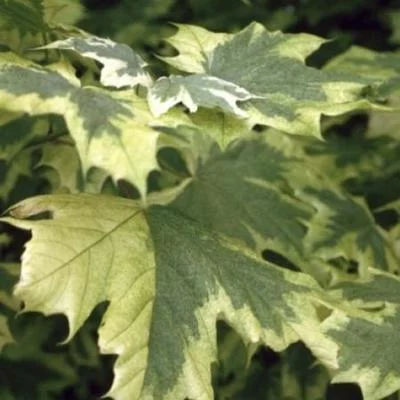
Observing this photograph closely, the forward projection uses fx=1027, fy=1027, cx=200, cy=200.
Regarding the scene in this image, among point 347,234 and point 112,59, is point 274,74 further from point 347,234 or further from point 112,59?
point 347,234

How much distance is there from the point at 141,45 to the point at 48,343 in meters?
0.56

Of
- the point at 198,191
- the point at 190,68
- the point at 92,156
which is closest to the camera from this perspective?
the point at 92,156

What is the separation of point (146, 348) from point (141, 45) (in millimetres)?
881

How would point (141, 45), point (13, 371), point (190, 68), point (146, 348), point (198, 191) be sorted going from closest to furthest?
point (146, 348), point (190, 68), point (198, 191), point (13, 371), point (141, 45)

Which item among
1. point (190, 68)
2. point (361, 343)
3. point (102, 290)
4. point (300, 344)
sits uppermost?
point (190, 68)

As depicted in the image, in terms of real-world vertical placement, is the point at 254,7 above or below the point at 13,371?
above

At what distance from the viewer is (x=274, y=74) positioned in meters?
1.02

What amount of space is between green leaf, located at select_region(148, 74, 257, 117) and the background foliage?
0.09ft

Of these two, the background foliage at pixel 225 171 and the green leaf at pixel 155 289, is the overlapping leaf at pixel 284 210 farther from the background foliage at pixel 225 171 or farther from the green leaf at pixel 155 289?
the green leaf at pixel 155 289

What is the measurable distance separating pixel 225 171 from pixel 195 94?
1.30 feet

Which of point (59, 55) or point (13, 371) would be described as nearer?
point (59, 55)

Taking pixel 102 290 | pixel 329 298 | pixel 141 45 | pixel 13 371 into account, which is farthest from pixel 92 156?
pixel 141 45

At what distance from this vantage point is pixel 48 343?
1.43 metres

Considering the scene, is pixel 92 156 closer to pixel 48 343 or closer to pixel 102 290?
pixel 102 290
